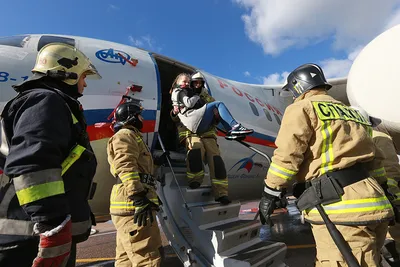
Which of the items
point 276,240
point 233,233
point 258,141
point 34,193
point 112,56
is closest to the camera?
point 34,193

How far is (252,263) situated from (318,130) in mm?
1830

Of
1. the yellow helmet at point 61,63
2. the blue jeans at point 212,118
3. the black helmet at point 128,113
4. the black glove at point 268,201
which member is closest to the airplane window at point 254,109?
the blue jeans at point 212,118

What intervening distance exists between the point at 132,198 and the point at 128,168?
31 centimetres

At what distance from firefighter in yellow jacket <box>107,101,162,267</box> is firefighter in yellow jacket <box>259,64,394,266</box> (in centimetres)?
134

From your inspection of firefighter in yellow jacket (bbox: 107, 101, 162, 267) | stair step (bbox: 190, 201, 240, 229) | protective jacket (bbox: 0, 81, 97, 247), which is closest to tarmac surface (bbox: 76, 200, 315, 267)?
stair step (bbox: 190, 201, 240, 229)

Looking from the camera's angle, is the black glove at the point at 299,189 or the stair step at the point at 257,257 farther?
the stair step at the point at 257,257

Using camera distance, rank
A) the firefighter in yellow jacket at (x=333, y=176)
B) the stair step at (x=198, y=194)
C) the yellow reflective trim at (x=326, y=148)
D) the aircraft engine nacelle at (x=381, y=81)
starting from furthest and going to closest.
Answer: the aircraft engine nacelle at (x=381, y=81) < the stair step at (x=198, y=194) < the yellow reflective trim at (x=326, y=148) < the firefighter in yellow jacket at (x=333, y=176)

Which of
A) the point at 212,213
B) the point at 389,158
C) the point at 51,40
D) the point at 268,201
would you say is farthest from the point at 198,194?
the point at 51,40

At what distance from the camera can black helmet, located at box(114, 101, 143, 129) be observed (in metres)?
3.49

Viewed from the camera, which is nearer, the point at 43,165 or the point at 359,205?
the point at 43,165

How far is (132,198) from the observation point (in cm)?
307

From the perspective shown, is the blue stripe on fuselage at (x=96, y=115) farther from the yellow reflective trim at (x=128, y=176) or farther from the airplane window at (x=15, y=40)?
the airplane window at (x=15, y=40)

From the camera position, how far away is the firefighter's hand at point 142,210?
3.03 metres

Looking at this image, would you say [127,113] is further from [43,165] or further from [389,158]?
[389,158]
